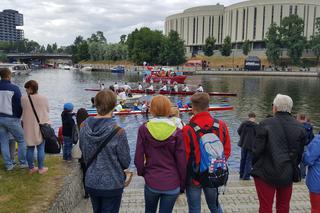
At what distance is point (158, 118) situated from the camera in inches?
172

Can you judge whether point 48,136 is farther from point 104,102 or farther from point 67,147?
point 104,102

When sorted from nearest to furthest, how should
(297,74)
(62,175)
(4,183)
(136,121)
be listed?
(4,183) → (62,175) → (136,121) → (297,74)

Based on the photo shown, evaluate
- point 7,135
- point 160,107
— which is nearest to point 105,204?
point 160,107

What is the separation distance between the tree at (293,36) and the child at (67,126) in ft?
335

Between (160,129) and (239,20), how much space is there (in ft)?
469

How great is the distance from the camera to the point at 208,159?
14.9ft

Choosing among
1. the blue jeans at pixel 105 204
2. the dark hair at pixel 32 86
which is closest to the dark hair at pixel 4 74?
the dark hair at pixel 32 86

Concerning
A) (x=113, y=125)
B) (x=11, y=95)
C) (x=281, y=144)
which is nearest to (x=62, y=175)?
(x=11, y=95)

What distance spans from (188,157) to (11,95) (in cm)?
424

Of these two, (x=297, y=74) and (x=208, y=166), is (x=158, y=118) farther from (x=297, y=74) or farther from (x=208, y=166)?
(x=297, y=74)

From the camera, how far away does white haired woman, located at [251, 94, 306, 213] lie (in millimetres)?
4672

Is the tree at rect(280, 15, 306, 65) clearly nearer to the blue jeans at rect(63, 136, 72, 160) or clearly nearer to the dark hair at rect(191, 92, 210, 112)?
the blue jeans at rect(63, 136, 72, 160)

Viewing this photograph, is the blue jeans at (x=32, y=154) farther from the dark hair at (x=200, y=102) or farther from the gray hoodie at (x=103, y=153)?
the dark hair at (x=200, y=102)

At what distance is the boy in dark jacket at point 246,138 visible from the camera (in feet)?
29.3
